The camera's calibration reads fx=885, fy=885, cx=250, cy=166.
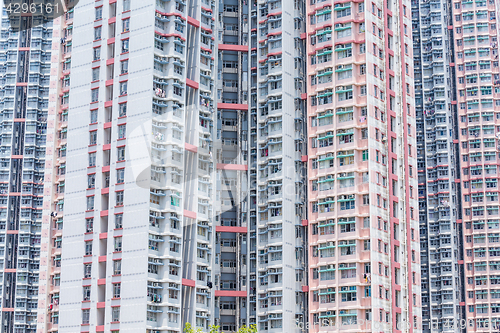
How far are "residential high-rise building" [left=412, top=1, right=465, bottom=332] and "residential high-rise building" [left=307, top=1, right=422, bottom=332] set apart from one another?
3297 cm

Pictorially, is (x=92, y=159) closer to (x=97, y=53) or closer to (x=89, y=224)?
(x=89, y=224)

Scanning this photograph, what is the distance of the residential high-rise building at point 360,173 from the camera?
95.7m

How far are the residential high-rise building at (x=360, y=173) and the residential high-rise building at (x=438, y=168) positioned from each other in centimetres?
3297

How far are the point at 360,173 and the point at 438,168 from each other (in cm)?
4404

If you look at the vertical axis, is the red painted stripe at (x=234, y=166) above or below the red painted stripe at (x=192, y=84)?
below

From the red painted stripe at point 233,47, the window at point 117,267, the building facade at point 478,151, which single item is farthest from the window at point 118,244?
the building facade at point 478,151

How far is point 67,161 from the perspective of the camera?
105 meters

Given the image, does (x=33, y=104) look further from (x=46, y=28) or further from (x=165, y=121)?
(x=165, y=121)

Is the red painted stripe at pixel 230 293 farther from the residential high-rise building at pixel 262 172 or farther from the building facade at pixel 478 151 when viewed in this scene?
the building facade at pixel 478 151

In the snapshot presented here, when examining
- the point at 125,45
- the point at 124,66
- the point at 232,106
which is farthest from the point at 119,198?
the point at 232,106

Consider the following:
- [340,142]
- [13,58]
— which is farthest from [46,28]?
[340,142]

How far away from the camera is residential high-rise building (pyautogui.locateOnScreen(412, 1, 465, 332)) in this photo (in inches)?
5330

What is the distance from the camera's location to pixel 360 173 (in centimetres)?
9838

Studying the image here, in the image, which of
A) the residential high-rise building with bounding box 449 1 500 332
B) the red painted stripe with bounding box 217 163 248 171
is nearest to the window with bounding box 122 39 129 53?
the red painted stripe with bounding box 217 163 248 171
